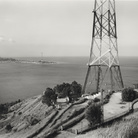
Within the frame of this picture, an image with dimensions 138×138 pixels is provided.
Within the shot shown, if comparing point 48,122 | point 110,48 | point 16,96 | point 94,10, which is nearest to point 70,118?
point 48,122

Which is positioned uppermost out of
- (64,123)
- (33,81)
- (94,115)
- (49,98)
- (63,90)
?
(63,90)

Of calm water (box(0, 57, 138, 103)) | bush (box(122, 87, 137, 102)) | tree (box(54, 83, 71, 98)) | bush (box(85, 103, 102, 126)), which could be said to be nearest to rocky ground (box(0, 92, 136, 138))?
bush (box(122, 87, 137, 102))

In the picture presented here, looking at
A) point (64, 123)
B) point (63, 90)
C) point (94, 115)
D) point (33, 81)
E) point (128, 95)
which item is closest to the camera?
point (94, 115)

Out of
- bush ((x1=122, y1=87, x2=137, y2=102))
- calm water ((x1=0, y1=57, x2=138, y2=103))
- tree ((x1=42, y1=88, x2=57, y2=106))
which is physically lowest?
calm water ((x1=0, y1=57, x2=138, y2=103))

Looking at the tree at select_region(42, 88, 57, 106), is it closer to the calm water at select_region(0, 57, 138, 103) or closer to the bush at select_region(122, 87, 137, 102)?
the bush at select_region(122, 87, 137, 102)

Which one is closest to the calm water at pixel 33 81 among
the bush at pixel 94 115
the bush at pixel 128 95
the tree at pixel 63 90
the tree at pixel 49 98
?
the tree at pixel 63 90

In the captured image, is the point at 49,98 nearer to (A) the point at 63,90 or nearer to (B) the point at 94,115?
(A) the point at 63,90

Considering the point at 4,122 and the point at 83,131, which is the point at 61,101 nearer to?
the point at 4,122

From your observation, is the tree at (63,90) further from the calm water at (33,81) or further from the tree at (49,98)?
the calm water at (33,81)

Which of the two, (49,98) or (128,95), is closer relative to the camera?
(128,95)

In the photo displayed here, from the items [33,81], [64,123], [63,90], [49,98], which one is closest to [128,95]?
[64,123]

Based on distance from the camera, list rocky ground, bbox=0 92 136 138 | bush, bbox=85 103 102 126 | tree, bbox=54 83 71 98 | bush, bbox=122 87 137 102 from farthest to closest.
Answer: tree, bbox=54 83 71 98
bush, bbox=122 87 137 102
rocky ground, bbox=0 92 136 138
bush, bbox=85 103 102 126
